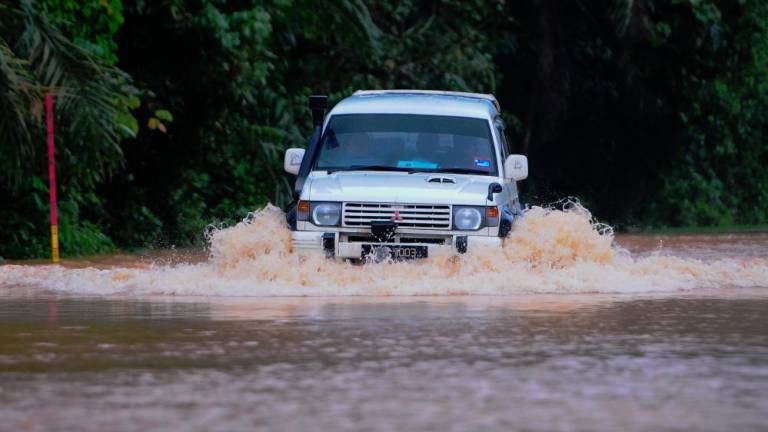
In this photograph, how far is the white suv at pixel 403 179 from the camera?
53.2ft

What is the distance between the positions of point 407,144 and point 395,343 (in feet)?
19.2

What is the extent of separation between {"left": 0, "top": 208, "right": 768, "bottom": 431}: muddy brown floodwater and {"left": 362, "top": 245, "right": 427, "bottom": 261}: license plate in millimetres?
106

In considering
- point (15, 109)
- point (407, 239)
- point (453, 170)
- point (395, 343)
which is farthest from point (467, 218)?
point (15, 109)

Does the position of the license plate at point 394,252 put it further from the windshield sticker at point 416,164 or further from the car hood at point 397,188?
the windshield sticker at point 416,164

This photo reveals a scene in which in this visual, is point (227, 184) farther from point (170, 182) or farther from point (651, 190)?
point (651, 190)

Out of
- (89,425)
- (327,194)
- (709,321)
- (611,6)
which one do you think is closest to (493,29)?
(611,6)

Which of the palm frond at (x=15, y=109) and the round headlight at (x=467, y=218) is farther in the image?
the palm frond at (x=15, y=109)

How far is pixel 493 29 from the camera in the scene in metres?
35.9

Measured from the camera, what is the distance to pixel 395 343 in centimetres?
1172

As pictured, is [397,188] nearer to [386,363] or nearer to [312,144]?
[312,144]

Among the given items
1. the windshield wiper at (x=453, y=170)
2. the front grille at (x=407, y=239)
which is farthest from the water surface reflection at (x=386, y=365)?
the windshield wiper at (x=453, y=170)

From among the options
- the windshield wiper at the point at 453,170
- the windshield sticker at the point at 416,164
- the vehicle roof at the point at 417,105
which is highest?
the vehicle roof at the point at 417,105

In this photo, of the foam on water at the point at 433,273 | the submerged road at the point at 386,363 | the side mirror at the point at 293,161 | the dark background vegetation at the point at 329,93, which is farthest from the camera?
the dark background vegetation at the point at 329,93

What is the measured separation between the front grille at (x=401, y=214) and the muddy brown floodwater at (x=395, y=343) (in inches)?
15.0
